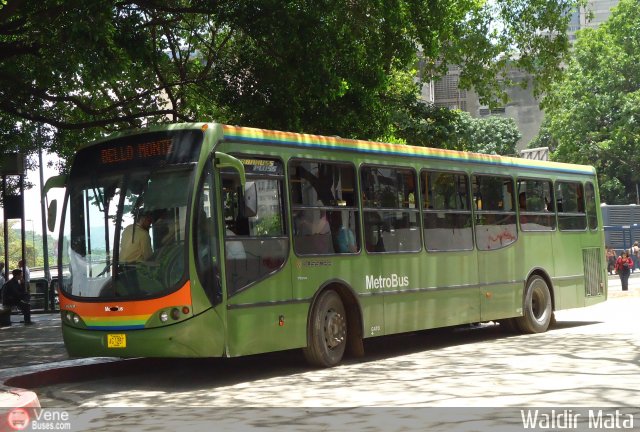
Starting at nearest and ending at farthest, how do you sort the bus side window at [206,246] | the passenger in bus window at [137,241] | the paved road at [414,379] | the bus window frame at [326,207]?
the paved road at [414,379] → the bus side window at [206,246] → the passenger in bus window at [137,241] → the bus window frame at [326,207]

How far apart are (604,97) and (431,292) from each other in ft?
154

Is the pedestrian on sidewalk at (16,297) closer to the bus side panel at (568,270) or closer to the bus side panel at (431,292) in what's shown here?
the bus side panel at (568,270)

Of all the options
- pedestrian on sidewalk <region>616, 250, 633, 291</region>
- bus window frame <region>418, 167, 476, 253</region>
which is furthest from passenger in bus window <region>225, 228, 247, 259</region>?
pedestrian on sidewalk <region>616, 250, 633, 291</region>

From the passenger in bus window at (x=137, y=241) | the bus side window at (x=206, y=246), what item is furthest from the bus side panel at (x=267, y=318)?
the passenger in bus window at (x=137, y=241)

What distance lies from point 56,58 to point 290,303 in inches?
218

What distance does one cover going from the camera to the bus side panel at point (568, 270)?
59.6ft

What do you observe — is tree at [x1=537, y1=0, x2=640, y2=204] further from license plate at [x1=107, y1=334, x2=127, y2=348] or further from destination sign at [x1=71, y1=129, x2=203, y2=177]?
license plate at [x1=107, y1=334, x2=127, y2=348]

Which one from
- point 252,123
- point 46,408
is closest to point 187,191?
point 46,408

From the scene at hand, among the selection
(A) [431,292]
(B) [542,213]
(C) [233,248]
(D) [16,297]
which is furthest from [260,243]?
(D) [16,297]

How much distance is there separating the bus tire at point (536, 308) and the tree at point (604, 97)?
41916 mm

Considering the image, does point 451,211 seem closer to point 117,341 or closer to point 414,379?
point 414,379

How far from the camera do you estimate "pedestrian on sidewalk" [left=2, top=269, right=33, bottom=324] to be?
2562 cm

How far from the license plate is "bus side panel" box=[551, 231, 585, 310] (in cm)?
915

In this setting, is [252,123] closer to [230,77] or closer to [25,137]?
[230,77]
